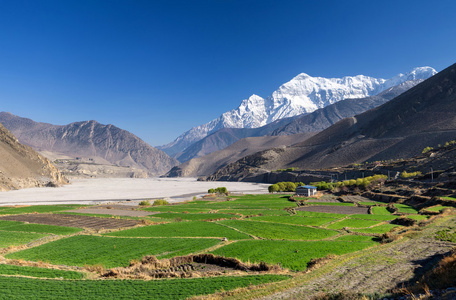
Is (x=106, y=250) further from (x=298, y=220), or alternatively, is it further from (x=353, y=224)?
(x=353, y=224)

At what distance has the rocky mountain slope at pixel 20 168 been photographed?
140 m

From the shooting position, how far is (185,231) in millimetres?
37375

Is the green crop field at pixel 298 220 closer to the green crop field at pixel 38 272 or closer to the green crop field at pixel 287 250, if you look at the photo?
the green crop field at pixel 287 250

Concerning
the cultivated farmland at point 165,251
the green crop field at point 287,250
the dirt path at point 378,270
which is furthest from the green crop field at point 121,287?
the green crop field at point 287,250

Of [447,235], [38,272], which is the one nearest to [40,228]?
[38,272]

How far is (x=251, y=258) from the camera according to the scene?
24.5 meters

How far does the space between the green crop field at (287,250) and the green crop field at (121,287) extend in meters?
5.01

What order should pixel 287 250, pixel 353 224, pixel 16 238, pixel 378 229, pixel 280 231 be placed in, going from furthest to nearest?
pixel 353 224 < pixel 280 231 < pixel 378 229 < pixel 16 238 < pixel 287 250

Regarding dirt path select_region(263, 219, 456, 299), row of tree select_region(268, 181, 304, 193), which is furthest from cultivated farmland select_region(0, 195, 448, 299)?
row of tree select_region(268, 181, 304, 193)

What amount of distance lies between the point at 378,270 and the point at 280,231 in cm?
1942

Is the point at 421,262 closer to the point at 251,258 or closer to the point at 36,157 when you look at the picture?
the point at 251,258

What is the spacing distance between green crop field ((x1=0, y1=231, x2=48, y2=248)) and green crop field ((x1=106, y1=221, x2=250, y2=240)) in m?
8.03

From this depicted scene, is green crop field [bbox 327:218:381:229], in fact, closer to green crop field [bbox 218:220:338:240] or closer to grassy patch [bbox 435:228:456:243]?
green crop field [bbox 218:220:338:240]

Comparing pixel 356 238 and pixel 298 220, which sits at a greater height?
pixel 356 238
